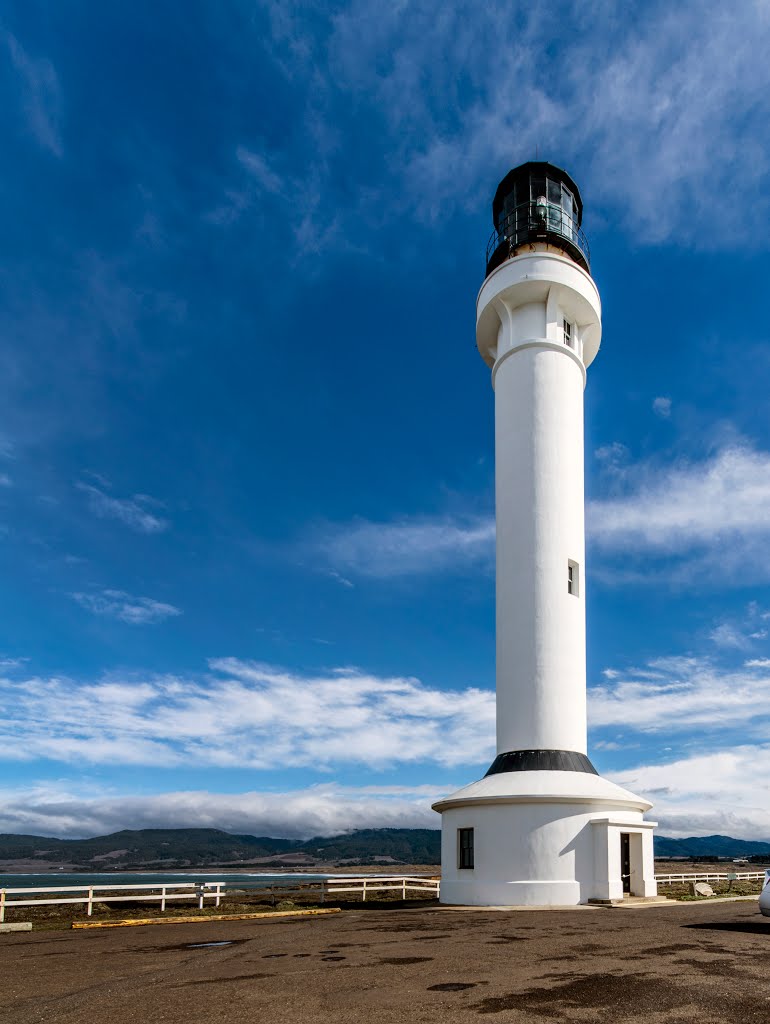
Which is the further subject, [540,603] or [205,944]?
[540,603]

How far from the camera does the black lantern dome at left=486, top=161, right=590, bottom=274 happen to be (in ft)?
85.8

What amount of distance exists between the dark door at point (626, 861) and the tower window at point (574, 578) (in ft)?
21.9

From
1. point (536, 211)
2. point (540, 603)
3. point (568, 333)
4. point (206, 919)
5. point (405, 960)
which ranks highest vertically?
point (536, 211)

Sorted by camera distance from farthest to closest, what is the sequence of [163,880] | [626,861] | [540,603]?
1. [163,880]
2. [540,603]
3. [626,861]

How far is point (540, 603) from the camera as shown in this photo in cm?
2164

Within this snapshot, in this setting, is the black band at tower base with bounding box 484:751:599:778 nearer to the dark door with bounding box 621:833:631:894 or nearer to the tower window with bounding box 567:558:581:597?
the dark door with bounding box 621:833:631:894

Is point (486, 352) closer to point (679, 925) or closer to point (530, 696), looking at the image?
point (530, 696)

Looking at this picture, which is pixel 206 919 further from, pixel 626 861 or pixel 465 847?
pixel 626 861

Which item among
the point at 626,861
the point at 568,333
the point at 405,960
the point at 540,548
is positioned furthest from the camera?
the point at 568,333

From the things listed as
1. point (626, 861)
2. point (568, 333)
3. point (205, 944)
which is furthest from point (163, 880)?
point (205, 944)

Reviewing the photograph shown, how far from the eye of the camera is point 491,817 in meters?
18.7

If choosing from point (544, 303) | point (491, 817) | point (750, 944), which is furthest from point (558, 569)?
point (750, 944)

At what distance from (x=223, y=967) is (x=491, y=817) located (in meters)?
10.9

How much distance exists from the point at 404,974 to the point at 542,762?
12628 mm
